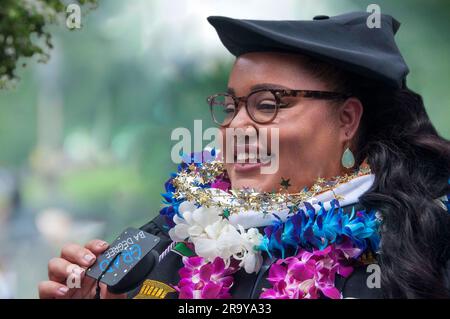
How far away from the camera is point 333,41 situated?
1.88 meters

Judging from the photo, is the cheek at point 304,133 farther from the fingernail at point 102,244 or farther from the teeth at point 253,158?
the fingernail at point 102,244

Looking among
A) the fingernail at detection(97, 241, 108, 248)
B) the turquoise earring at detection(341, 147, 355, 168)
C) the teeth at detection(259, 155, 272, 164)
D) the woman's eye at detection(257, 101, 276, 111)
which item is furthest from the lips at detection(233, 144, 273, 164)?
the fingernail at detection(97, 241, 108, 248)

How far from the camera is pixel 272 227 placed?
6.07 feet

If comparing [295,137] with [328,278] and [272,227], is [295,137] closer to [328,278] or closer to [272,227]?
[272,227]

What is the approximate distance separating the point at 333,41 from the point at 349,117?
265 millimetres

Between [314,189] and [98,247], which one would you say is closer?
[98,247]

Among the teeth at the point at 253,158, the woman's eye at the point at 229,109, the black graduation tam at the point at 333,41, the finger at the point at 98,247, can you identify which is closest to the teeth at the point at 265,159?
the teeth at the point at 253,158

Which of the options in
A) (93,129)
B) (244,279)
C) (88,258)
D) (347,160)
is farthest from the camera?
(93,129)

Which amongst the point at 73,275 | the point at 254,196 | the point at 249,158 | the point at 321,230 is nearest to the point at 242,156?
the point at 249,158

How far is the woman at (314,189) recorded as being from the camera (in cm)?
172

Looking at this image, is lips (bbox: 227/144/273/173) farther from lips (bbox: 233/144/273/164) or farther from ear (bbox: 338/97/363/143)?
ear (bbox: 338/97/363/143)

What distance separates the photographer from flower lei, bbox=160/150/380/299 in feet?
5.62

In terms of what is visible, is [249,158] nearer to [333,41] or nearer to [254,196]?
[254,196]

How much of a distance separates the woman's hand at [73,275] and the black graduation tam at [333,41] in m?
0.77
